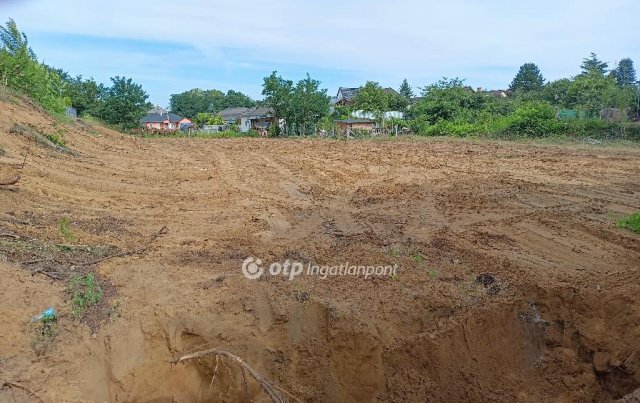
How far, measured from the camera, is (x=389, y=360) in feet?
14.3

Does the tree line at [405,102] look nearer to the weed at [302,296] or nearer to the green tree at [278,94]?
the green tree at [278,94]

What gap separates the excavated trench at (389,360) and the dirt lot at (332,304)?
0.04 ft

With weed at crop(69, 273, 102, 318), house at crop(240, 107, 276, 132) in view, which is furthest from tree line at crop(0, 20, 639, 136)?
weed at crop(69, 273, 102, 318)

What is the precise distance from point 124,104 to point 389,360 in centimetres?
3275

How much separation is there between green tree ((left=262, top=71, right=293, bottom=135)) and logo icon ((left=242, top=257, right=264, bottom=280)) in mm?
29060

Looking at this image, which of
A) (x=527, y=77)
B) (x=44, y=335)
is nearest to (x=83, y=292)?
(x=44, y=335)

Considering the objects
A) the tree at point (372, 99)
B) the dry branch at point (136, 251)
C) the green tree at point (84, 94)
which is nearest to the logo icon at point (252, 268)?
the dry branch at point (136, 251)

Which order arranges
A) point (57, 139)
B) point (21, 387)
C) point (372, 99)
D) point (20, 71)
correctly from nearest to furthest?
point (21, 387)
point (57, 139)
point (20, 71)
point (372, 99)

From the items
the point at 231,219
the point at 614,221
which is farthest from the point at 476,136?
the point at 231,219

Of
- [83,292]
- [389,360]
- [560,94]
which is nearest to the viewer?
[389,360]

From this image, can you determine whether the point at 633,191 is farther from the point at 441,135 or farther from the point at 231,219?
the point at 441,135

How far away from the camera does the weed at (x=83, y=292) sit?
4.40m

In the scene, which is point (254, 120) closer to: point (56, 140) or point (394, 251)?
point (56, 140)

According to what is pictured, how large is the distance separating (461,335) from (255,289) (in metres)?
2.03
